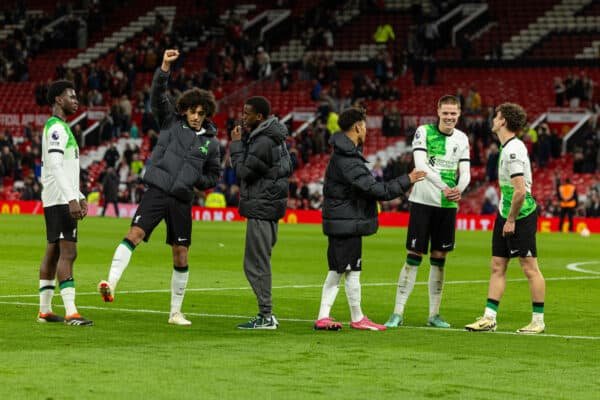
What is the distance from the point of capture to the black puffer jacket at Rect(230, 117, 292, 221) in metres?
13.6

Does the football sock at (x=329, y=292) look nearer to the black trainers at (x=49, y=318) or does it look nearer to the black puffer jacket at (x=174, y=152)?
the black puffer jacket at (x=174, y=152)

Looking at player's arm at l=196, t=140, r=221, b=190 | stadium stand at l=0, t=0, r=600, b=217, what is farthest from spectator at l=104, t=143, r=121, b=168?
player's arm at l=196, t=140, r=221, b=190

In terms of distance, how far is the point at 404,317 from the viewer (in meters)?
15.2

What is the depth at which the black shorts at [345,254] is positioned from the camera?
1352 cm

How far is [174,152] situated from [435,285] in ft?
10.0

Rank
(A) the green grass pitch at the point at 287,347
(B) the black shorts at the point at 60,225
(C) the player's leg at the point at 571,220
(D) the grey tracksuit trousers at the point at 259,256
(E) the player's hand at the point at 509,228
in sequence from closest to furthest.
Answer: (A) the green grass pitch at the point at 287,347, (E) the player's hand at the point at 509,228, (B) the black shorts at the point at 60,225, (D) the grey tracksuit trousers at the point at 259,256, (C) the player's leg at the point at 571,220

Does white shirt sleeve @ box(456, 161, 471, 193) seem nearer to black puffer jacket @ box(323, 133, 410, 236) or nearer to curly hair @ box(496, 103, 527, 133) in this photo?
curly hair @ box(496, 103, 527, 133)

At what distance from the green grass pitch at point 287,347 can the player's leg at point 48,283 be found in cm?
19

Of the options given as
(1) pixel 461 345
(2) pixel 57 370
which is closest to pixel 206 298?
(1) pixel 461 345

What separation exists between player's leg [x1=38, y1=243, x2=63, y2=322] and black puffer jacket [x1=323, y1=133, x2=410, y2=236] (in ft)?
9.07

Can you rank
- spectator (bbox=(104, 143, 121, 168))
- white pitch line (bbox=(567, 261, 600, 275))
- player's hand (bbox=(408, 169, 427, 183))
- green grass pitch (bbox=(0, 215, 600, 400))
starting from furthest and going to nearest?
spectator (bbox=(104, 143, 121, 168))
white pitch line (bbox=(567, 261, 600, 275))
player's hand (bbox=(408, 169, 427, 183))
green grass pitch (bbox=(0, 215, 600, 400))

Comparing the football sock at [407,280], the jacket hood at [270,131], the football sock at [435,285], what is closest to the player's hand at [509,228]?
the football sock at [435,285]

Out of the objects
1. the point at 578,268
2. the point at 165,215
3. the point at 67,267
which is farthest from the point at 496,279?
the point at 578,268

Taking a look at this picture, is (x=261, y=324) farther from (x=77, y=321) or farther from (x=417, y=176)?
(x=417, y=176)
